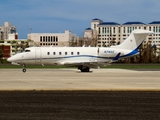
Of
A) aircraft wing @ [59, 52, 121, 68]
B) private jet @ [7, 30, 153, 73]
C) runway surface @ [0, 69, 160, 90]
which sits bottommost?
runway surface @ [0, 69, 160, 90]

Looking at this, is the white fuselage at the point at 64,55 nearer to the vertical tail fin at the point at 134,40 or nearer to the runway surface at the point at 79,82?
the vertical tail fin at the point at 134,40

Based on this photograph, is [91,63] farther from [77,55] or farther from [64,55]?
[64,55]

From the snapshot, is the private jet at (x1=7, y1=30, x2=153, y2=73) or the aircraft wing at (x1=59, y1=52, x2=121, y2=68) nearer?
the aircraft wing at (x1=59, y1=52, x2=121, y2=68)

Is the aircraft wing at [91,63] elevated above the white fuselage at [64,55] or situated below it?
below

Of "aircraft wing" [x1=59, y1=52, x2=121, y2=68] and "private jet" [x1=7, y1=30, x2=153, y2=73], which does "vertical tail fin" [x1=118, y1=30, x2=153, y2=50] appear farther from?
"aircraft wing" [x1=59, y1=52, x2=121, y2=68]

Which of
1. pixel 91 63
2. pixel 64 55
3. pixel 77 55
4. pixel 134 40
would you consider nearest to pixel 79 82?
pixel 91 63

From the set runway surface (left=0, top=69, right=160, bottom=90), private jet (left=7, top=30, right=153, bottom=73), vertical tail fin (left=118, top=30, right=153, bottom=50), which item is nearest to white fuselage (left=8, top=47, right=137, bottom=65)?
private jet (left=7, top=30, right=153, bottom=73)

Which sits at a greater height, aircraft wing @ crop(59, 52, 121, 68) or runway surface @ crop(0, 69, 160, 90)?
aircraft wing @ crop(59, 52, 121, 68)

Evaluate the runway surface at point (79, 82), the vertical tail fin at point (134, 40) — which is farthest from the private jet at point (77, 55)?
the runway surface at point (79, 82)

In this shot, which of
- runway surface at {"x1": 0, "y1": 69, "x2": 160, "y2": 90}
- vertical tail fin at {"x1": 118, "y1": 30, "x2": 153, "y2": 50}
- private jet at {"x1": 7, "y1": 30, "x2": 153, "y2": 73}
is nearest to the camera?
runway surface at {"x1": 0, "y1": 69, "x2": 160, "y2": 90}
